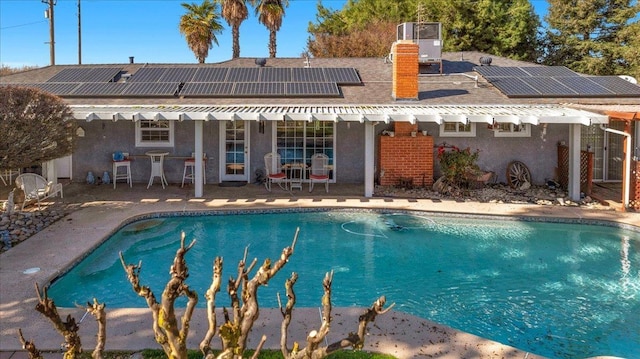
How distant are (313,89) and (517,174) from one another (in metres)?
8.44

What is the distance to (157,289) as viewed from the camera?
33.2 ft

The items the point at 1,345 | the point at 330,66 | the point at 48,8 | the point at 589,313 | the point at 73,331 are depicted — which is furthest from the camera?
the point at 48,8

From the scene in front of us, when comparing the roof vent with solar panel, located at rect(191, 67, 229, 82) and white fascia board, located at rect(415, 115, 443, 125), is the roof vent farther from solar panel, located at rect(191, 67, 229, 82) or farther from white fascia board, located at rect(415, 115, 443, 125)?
solar panel, located at rect(191, 67, 229, 82)

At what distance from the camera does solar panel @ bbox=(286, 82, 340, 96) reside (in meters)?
20.1

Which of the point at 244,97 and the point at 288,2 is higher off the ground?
the point at 288,2

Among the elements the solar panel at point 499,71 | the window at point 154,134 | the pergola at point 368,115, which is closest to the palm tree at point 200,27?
the window at point 154,134

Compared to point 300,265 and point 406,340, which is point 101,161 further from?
point 406,340

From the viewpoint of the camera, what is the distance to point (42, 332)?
23.2 ft

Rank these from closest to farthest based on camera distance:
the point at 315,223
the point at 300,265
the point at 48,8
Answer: the point at 300,265 < the point at 315,223 < the point at 48,8

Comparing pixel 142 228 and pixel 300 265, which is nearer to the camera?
pixel 300 265

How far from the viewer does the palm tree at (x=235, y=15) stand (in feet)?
127

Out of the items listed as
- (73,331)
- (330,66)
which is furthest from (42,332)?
(330,66)

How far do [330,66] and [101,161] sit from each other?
36.5 ft

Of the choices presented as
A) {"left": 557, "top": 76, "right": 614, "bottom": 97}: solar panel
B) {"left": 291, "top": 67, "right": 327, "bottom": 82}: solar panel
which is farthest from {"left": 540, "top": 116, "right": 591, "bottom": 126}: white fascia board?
{"left": 291, "top": 67, "right": 327, "bottom": 82}: solar panel
